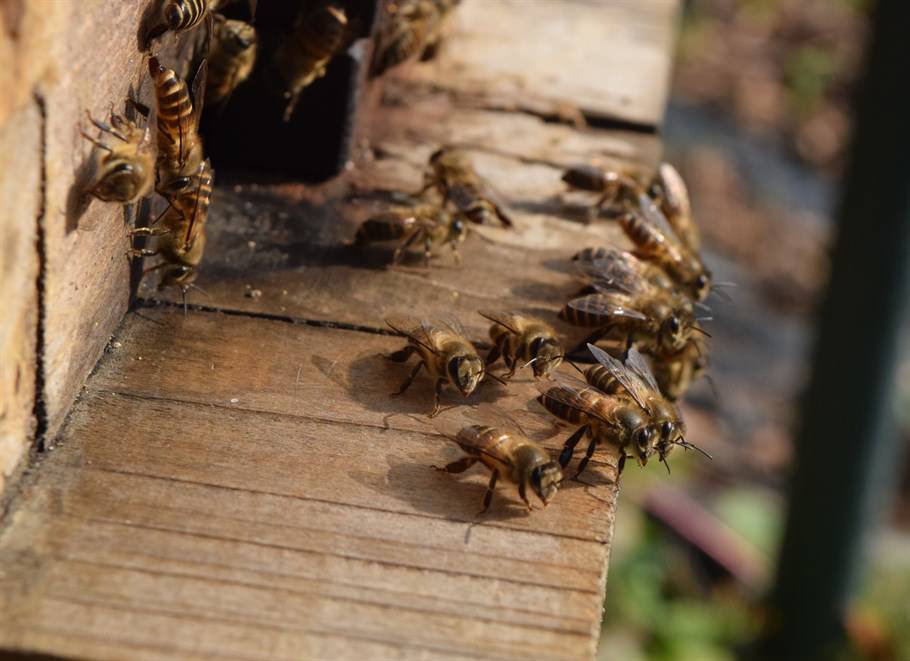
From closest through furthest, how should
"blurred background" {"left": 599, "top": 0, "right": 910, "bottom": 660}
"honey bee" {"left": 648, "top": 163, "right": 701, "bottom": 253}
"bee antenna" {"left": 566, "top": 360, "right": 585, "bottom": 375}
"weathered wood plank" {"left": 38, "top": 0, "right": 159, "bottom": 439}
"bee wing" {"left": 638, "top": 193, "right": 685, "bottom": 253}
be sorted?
"weathered wood plank" {"left": 38, "top": 0, "right": 159, "bottom": 439}
"bee antenna" {"left": 566, "top": 360, "right": 585, "bottom": 375}
"bee wing" {"left": 638, "top": 193, "right": 685, "bottom": 253}
"honey bee" {"left": 648, "top": 163, "right": 701, "bottom": 253}
"blurred background" {"left": 599, "top": 0, "right": 910, "bottom": 660}

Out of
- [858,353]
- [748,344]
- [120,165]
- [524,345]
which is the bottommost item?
[748,344]

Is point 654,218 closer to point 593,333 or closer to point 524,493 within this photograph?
point 593,333

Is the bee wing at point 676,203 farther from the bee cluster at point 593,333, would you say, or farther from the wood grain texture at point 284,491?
the wood grain texture at point 284,491

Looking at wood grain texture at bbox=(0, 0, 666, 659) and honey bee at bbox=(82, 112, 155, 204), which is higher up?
honey bee at bbox=(82, 112, 155, 204)

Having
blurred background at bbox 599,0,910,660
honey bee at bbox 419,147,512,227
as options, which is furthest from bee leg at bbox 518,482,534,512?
blurred background at bbox 599,0,910,660

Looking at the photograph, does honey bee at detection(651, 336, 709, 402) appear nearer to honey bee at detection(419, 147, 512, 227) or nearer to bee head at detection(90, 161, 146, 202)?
honey bee at detection(419, 147, 512, 227)

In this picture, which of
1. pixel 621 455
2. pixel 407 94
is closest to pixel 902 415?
pixel 407 94

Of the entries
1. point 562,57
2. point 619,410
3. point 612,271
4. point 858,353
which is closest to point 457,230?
point 612,271
